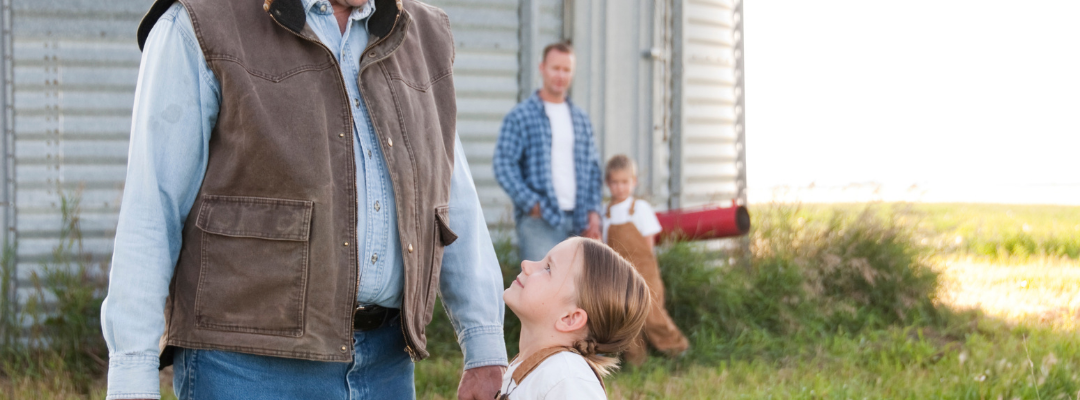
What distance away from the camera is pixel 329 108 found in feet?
6.68

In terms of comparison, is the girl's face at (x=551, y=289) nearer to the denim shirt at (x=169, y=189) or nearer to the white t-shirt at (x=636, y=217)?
the denim shirt at (x=169, y=189)

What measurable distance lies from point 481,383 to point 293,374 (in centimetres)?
53

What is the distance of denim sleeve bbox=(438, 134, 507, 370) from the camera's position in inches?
95.0

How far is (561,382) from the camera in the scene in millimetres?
2113

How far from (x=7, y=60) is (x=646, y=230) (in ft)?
12.6

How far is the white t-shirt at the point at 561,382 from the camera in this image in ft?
6.86

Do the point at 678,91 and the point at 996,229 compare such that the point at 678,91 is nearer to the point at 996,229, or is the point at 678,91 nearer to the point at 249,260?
the point at 249,260

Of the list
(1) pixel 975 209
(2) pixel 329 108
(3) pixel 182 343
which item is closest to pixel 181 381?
(3) pixel 182 343

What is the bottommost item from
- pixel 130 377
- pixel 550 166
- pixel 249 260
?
pixel 130 377

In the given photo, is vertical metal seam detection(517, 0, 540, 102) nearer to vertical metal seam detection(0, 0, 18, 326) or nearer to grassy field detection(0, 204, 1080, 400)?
grassy field detection(0, 204, 1080, 400)

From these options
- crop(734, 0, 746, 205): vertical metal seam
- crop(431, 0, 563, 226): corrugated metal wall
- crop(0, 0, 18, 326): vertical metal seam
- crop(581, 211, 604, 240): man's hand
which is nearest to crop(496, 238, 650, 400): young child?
crop(581, 211, 604, 240): man's hand

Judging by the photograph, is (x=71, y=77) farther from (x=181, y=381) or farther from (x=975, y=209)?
(x=975, y=209)

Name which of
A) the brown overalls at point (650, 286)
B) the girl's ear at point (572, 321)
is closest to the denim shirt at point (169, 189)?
the girl's ear at point (572, 321)

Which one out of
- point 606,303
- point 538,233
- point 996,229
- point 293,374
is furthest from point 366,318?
point 996,229
